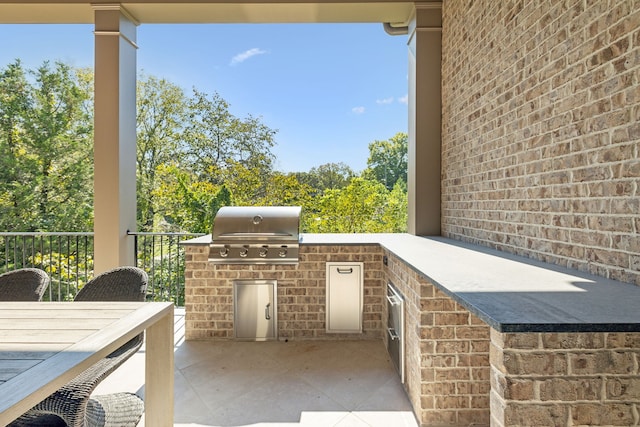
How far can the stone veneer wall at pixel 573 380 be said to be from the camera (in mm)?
994

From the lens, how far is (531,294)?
1270 millimetres

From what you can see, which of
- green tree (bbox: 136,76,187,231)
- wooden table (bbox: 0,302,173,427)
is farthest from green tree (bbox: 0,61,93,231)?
wooden table (bbox: 0,302,173,427)

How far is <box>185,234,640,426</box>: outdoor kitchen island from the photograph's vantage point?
995 mm

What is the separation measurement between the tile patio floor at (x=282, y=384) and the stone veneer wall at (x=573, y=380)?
125 centimetres

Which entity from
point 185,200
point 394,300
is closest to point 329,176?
point 185,200

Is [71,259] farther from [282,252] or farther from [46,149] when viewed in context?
[282,252]

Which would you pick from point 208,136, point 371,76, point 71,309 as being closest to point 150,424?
point 71,309

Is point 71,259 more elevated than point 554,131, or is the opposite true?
point 554,131

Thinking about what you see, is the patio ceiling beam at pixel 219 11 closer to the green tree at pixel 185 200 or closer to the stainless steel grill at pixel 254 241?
the stainless steel grill at pixel 254 241

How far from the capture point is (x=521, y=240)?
7.20ft

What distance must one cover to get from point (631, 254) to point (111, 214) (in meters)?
4.41

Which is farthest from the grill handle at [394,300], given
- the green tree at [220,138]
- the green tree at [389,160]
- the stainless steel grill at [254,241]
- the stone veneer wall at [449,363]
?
the green tree at [220,138]

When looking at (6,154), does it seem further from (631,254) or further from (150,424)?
(631,254)

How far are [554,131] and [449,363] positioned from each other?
1.52m
